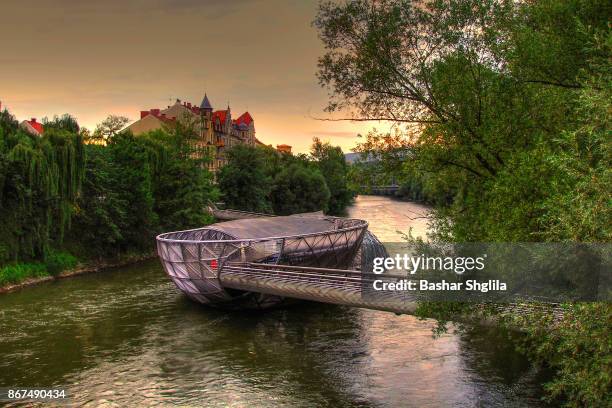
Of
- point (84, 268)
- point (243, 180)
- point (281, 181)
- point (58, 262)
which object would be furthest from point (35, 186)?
point (281, 181)

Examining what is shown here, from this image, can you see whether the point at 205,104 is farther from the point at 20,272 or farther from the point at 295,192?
the point at 20,272

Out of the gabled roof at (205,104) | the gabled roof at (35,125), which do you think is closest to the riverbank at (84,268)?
the gabled roof at (35,125)

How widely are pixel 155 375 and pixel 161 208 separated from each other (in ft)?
110

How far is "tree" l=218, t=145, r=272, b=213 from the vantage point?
68188 mm

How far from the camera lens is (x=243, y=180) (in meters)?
68.4

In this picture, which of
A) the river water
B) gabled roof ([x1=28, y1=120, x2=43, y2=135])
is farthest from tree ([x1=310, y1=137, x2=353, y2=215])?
the river water

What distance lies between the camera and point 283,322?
83.1ft

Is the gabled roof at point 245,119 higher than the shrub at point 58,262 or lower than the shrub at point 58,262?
higher

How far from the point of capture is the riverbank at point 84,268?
1289 inches

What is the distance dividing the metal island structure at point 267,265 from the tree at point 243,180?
34.6m

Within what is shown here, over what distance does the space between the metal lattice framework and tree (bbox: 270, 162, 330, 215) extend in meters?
49.2

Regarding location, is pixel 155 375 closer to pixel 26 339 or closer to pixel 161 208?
pixel 26 339

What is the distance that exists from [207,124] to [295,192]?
20.9m

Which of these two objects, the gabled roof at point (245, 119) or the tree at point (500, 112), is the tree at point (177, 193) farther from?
the gabled roof at point (245, 119)
